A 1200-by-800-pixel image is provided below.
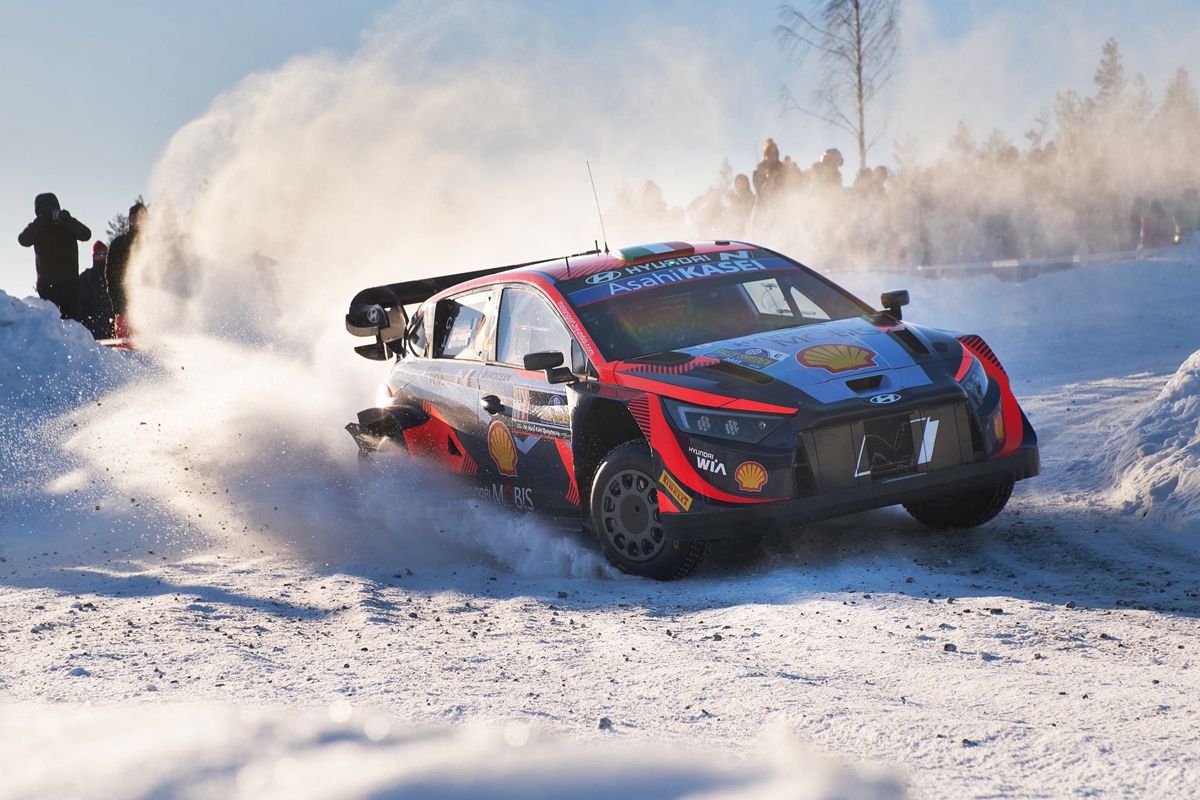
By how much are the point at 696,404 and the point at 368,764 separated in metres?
2.97

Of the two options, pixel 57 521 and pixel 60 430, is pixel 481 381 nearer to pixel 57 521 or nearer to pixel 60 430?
pixel 57 521

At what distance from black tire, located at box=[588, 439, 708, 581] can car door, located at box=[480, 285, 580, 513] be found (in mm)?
351

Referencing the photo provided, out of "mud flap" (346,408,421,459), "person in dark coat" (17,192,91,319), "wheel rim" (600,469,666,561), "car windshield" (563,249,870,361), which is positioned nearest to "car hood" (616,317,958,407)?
"car windshield" (563,249,870,361)

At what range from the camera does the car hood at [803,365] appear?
240 inches

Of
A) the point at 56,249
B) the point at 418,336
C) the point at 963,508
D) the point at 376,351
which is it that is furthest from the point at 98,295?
the point at 963,508

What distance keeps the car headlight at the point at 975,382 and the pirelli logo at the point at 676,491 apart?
1.36 metres

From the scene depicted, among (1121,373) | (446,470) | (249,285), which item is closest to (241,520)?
(446,470)

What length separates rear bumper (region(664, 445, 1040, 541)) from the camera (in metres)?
6.00

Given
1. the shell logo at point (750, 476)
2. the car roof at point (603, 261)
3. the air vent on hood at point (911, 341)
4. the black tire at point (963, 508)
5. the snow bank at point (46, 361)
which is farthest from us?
the snow bank at point (46, 361)

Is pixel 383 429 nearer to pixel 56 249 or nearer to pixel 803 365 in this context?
pixel 803 365

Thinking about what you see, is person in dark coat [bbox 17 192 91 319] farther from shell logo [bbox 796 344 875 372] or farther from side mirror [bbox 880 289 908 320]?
shell logo [bbox 796 344 875 372]

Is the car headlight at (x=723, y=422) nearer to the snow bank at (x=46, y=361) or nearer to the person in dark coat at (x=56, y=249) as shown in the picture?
the snow bank at (x=46, y=361)

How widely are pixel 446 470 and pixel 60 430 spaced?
5.28m

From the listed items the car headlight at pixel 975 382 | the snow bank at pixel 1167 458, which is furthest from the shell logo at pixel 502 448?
the snow bank at pixel 1167 458
